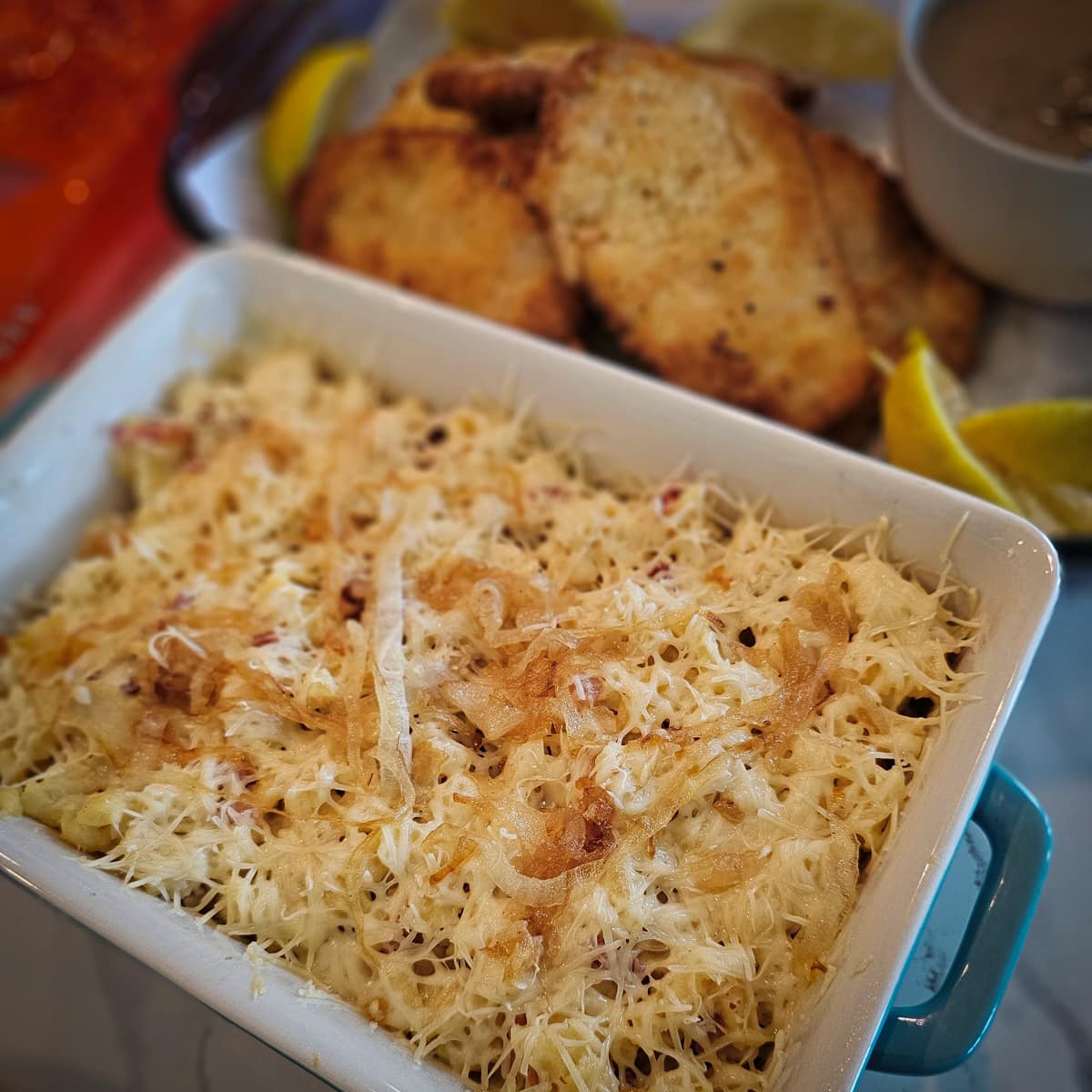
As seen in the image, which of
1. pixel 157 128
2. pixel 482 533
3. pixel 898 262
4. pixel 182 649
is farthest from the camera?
pixel 157 128

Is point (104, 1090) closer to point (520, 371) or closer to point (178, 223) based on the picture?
point (520, 371)

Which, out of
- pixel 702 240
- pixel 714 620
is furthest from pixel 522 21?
pixel 714 620

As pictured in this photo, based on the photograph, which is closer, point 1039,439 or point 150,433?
point 1039,439

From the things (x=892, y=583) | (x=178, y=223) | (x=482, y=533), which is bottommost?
(x=892, y=583)

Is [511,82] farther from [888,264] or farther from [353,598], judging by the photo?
[353,598]

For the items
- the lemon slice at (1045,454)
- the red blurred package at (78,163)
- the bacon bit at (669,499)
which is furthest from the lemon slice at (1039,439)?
the red blurred package at (78,163)

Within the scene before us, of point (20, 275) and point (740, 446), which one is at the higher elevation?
point (20, 275)

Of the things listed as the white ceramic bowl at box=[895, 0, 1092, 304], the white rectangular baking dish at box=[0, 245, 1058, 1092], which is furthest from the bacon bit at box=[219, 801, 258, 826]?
the white ceramic bowl at box=[895, 0, 1092, 304]

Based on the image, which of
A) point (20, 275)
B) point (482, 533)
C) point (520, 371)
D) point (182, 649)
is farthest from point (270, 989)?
point (20, 275)
